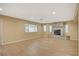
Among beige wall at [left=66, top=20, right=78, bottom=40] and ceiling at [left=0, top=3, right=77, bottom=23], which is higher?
ceiling at [left=0, top=3, right=77, bottom=23]

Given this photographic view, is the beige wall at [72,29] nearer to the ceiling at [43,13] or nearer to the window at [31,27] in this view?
the ceiling at [43,13]

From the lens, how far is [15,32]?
258 centimetres

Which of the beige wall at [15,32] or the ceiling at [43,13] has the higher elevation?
the ceiling at [43,13]

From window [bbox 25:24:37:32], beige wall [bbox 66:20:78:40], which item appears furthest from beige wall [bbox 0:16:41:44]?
beige wall [bbox 66:20:78:40]

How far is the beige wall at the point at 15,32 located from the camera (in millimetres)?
2471

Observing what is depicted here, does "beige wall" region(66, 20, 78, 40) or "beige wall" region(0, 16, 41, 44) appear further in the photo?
"beige wall" region(0, 16, 41, 44)

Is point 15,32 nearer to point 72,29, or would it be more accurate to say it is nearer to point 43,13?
point 43,13

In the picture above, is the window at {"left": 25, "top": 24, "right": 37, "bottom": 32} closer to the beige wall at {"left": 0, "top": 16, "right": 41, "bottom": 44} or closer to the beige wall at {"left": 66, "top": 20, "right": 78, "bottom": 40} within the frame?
the beige wall at {"left": 0, "top": 16, "right": 41, "bottom": 44}

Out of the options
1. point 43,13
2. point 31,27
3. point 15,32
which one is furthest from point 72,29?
point 15,32

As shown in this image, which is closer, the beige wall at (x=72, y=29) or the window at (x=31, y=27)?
the beige wall at (x=72, y=29)

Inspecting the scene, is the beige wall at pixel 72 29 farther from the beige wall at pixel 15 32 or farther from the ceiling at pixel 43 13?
the beige wall at pixel 15 32

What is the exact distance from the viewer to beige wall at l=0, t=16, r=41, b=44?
2471 millimetres

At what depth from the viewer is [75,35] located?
89.4 inches

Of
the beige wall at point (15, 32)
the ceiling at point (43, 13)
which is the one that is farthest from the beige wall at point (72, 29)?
the beige wall at point (15, 32)
